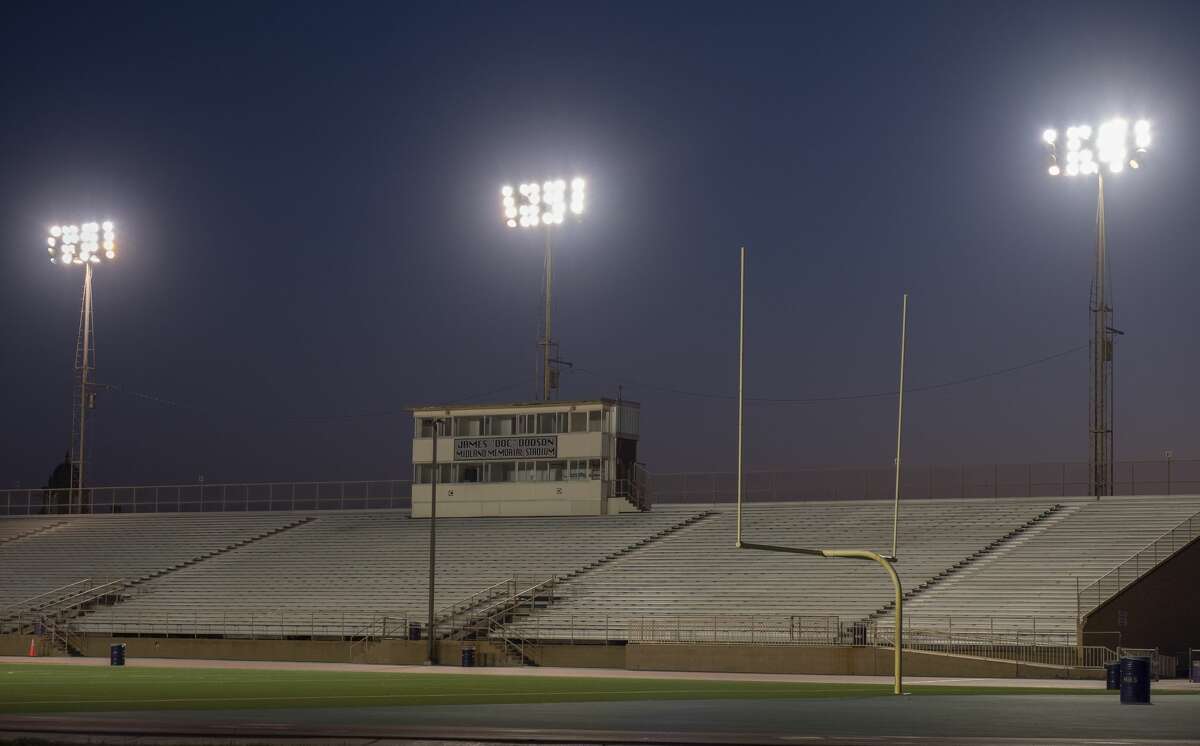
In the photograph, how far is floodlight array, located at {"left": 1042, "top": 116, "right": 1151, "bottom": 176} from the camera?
157 feet

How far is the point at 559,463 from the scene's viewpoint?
56.7 meters

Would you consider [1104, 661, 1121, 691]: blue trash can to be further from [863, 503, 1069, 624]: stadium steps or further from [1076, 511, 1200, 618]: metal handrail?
[863, 503, 1069, 624]: stadium steps

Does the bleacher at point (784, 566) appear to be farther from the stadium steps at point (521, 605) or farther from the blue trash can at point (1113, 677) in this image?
the blue trash can at point (1113, 677)

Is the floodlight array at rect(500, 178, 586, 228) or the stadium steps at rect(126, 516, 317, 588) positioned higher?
the floodlight array at rect(500, 178, 586, 228)

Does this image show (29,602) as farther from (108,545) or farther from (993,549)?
(993,549)

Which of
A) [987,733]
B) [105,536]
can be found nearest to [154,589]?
[105,536]

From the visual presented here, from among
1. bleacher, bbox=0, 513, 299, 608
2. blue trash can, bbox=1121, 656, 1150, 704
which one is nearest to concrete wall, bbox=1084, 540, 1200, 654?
blue trash can, bbox=1121, 656, 1150, 704

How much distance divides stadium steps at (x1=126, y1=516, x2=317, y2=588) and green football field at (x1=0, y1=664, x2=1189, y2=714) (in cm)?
1819

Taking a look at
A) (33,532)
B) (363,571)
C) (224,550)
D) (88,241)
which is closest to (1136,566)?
(363,571)

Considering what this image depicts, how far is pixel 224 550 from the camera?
58.9 m

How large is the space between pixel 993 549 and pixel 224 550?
28332 mm

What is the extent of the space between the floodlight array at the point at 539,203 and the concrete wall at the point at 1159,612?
2484 cm

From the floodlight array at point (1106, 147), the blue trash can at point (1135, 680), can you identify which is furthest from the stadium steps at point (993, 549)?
the blue trash can at point (1135, 680)

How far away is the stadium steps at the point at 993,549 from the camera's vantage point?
137 feet
